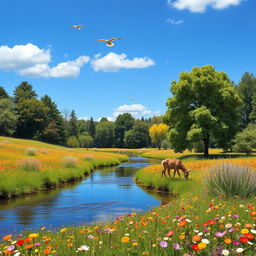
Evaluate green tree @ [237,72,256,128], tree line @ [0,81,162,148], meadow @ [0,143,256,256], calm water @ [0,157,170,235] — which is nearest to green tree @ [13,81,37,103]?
tree line @ [0,81,162,148]

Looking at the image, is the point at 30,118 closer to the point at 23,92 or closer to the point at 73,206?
the point at 23,92

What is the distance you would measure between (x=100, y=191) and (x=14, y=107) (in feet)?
230

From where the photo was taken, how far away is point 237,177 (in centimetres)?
1261

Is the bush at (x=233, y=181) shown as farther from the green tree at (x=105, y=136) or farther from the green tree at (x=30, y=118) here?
the green tree at (x=105, y=136)

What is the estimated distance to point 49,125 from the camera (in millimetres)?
99688

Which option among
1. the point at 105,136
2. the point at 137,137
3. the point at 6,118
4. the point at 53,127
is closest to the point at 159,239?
the point at 6,118

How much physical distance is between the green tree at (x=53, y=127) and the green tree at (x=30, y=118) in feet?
10.7

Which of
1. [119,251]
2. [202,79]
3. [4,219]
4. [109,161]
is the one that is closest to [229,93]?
[202,79]

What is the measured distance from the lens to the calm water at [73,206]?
13.6m

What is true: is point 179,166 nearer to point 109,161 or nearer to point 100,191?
point 100,191

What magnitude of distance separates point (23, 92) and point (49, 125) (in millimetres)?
19041

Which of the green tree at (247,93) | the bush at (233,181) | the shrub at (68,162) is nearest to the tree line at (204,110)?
the shrub at (68,162)

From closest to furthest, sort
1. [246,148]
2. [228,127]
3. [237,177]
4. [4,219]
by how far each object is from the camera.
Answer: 1. [237,177]
2. [4,219]
3. [228,127]
4. [246,148]

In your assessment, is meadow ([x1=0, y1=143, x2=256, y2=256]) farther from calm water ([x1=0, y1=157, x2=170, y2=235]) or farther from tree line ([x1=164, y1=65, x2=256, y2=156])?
tree line ([x1=164, y1=65, x2=256, y2=156])
